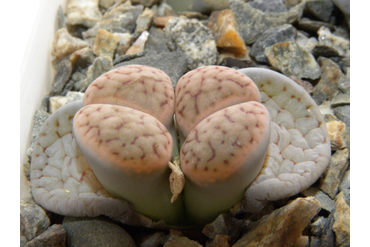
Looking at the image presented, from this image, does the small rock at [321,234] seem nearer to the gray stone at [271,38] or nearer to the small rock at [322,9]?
the gray stone at [271,38]

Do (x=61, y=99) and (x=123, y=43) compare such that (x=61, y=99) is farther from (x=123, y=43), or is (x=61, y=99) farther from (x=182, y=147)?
(x=182, y=147)

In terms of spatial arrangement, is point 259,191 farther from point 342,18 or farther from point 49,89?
point 342,18

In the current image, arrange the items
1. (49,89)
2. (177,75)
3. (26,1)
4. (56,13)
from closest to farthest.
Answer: (26,1) → (177,75) → (49,89) → (56,13)

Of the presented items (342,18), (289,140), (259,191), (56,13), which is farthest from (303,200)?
(56,13)

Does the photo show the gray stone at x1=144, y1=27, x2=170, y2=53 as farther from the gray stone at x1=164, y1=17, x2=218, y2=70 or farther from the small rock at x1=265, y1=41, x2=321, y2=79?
the small rock at x1=265, y1=41, x2=321, y2=79

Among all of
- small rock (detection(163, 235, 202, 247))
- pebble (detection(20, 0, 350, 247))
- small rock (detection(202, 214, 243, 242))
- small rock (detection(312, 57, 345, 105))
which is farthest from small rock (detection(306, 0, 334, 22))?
small rock (detection(163, 235, 202, 247))

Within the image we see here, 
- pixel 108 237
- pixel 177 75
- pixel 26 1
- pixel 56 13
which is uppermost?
pixel 26 1

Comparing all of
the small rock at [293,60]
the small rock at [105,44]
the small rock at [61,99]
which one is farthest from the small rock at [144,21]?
the small rock at [293,60]

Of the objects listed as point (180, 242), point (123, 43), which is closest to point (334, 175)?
point (180, 242)
